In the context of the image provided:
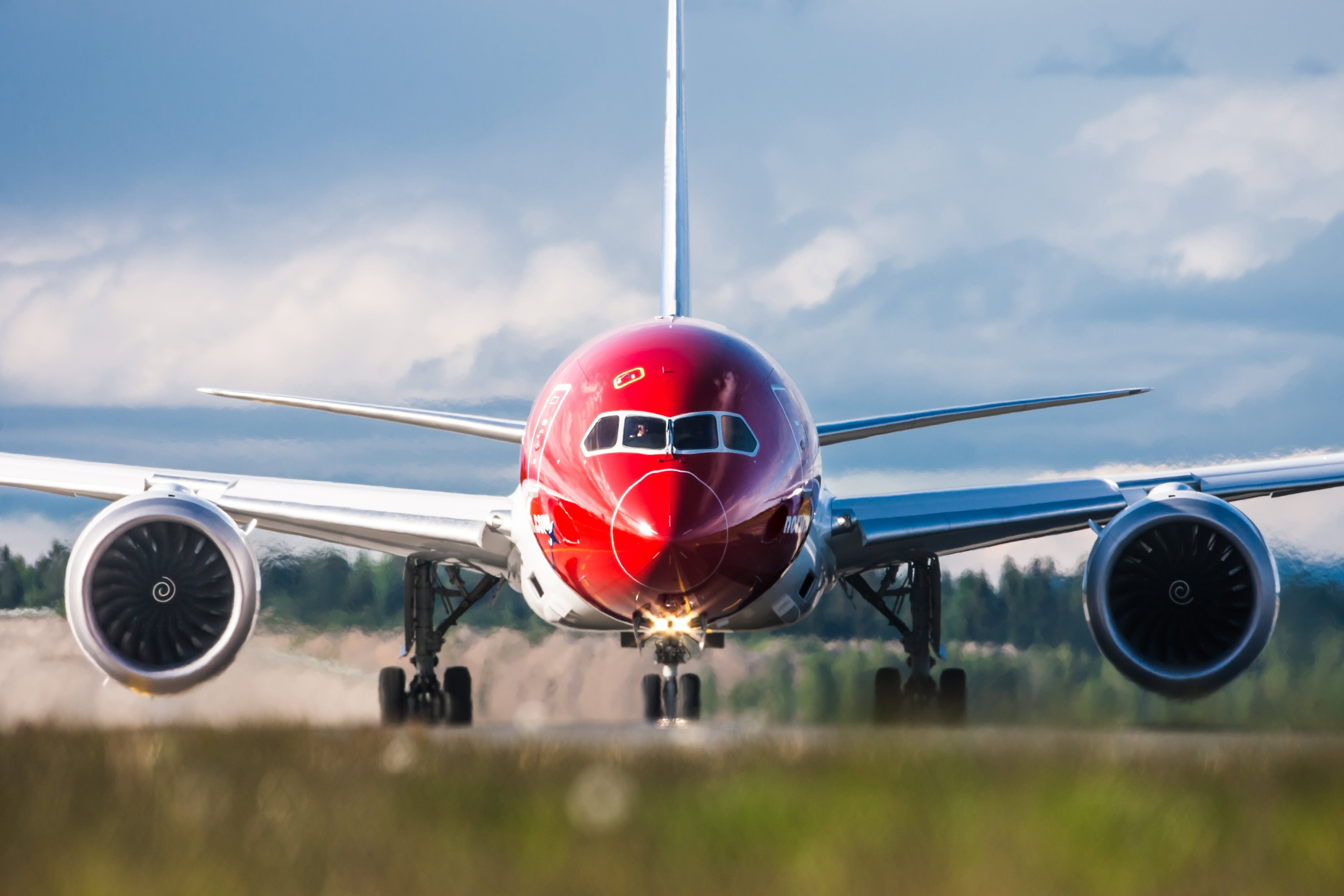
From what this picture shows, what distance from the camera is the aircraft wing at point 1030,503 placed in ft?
47.2

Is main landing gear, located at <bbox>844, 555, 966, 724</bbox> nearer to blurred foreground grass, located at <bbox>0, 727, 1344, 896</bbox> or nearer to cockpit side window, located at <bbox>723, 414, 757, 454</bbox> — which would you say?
cockpit side window, located at <bbox>723, 414, 757, 454</bbox>

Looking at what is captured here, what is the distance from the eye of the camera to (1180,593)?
40.9ft

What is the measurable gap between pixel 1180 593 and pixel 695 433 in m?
4.61

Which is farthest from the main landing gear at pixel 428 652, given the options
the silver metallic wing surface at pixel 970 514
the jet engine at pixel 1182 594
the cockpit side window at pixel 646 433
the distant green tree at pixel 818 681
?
the jet engine at pixel 1182 594

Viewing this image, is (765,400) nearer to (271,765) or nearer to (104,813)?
(271,765)

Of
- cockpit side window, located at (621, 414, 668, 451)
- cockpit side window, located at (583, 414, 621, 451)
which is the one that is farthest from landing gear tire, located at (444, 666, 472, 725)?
cockpit side window, located at (621, 414, 668, 451)

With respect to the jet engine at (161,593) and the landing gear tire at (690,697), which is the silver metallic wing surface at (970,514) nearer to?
the landing gear tire at (690,697)

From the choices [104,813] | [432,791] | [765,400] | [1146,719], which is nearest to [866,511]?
[765,400]

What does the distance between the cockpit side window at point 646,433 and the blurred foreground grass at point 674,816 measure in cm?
296

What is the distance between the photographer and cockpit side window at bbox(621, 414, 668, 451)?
10844 mm

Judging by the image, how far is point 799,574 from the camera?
12547 millimetres

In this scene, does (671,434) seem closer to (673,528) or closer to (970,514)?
(673,528)

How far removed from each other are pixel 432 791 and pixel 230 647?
240 inches

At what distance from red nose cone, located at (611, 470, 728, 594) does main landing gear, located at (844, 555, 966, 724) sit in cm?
579
